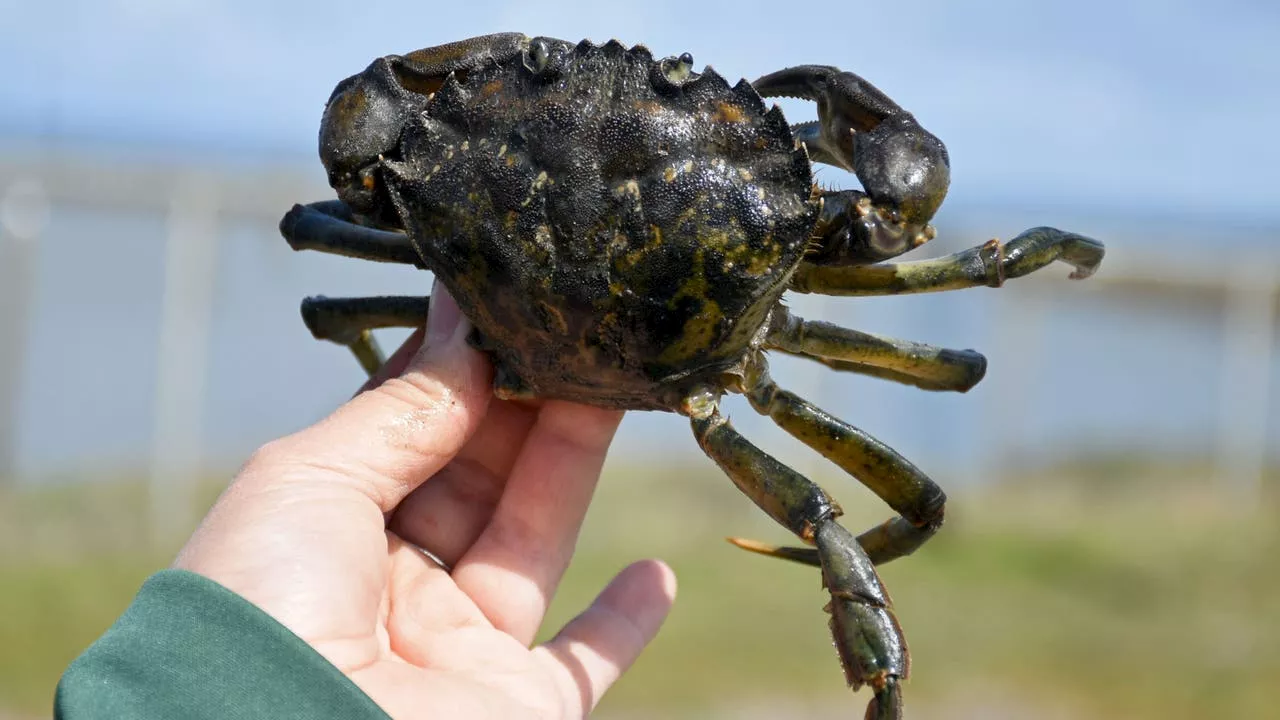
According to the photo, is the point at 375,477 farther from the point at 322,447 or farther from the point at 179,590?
the point at 179,590

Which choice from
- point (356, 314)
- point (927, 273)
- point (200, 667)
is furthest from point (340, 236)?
point (927, 273)

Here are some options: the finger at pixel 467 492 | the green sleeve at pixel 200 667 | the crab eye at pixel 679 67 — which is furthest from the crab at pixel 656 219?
the green sleeve at pixel 200 667

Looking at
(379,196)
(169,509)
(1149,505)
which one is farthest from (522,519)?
(1149,505)

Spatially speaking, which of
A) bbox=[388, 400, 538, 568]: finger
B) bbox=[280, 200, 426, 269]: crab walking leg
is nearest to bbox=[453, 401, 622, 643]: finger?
bbox=[388, 400, 538, 568]: finger

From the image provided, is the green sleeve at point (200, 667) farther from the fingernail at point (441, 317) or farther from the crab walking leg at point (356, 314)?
the crab walking leg at point (356, 314)

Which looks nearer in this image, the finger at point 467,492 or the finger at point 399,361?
the finger at point 399,361
